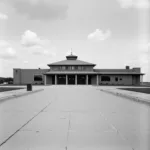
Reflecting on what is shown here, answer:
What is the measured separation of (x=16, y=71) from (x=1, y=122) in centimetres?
4592

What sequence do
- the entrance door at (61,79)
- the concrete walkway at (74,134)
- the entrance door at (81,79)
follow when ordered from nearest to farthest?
1. the concrete walkway at (74,134)
2. the entrance door at (61,79)
3. the entrance door at (81,79)

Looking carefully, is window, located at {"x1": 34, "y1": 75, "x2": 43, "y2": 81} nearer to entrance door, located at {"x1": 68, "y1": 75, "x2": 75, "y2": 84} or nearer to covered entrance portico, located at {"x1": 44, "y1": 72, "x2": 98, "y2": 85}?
covered entrance portico, located at {"x1": 44, "y1": 72, "x2": 98, "y2": 85}

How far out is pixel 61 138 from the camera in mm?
4418

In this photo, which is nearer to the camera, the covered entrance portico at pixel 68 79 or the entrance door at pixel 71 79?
the covered entrance portico at pixel 68 79

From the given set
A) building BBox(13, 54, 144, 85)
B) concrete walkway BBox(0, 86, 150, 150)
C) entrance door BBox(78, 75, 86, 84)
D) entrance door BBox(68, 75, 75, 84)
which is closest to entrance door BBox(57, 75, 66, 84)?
building BBox(13, 54, 144, 85)

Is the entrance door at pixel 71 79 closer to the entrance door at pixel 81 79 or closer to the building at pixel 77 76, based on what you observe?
the building at pixel 77 76

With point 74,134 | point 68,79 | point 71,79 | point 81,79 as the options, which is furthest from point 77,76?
point 74,134

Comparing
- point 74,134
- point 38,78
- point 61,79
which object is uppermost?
point 38,78

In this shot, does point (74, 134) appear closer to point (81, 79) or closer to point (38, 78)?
point (81, 79)

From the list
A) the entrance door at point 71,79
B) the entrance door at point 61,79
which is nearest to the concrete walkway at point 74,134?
the entrance door at point 61,79

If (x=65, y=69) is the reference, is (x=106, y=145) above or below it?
below

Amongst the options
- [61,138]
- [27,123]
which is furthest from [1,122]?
[61,138]

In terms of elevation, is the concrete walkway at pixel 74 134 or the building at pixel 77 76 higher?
the building at pixel 77 76

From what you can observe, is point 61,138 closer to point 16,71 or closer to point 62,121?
point 62,121
